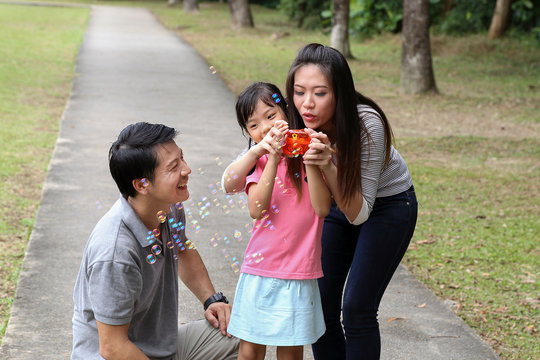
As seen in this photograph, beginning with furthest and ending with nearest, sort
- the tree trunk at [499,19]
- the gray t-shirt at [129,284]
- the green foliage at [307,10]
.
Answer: the green foliage at [307,10], the tree trunk at [499,19], the gray t-shirt at [129,284]

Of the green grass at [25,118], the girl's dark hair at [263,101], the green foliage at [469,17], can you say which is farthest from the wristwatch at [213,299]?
the green foliage at [469,17]

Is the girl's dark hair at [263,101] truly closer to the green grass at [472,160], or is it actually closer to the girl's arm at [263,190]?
the girl's arm at [263,190]

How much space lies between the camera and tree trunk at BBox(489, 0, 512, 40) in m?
19.6

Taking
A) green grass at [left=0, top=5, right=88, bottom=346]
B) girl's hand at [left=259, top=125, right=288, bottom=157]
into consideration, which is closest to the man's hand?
girl's hand at [left=259, top=125, right=288, bottom=157]

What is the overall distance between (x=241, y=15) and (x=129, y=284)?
23.6 metres

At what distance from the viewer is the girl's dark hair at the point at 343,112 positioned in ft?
8.56

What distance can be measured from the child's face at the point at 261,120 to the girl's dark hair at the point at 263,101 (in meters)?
0.01

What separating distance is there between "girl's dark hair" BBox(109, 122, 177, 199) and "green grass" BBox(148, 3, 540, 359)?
2470 mm

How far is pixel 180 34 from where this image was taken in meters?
23.3

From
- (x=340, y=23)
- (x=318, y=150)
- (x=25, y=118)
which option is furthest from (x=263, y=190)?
(x=340, y=23)

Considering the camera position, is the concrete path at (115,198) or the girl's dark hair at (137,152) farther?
the concrete path at (115,198)

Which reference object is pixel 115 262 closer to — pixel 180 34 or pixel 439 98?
pixel 439 98

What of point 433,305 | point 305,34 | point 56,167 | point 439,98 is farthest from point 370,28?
point 433,305

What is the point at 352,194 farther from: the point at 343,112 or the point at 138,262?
the point at 138,262
